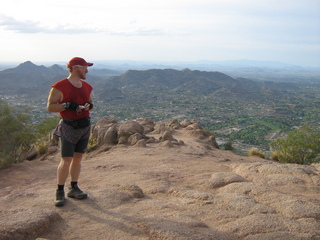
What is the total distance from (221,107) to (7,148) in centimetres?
7583

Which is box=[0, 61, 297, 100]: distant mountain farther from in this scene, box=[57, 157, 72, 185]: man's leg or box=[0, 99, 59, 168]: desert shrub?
box=[57, 157, 72, 185]: man's leg

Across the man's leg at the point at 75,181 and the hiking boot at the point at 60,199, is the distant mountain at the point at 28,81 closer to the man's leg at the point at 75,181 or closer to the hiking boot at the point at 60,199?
the man's leg at the point at 75,181

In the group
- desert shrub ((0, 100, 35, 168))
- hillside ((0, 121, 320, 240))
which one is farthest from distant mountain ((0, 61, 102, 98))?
hillside ((0, 121, 320, 240))

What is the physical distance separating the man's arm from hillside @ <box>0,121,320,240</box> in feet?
5.48

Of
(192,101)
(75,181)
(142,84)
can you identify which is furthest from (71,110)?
(142,84)

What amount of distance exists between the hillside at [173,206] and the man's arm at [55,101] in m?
1.67

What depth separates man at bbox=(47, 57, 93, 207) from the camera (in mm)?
5059

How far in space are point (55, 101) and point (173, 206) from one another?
280 cm

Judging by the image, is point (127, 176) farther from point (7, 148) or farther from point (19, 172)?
point (7, 148)

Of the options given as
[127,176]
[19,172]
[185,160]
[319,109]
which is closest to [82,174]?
[127,176]

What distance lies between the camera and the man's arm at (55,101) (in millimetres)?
4996

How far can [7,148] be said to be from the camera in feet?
37.1

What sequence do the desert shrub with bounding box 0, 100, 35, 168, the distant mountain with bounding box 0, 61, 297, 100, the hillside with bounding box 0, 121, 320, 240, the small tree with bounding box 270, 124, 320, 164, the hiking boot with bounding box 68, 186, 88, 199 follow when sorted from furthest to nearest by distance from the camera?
the distant mountain with bounding box 0, 61, 297, 100 < the small tree with bounding box 270, 124, 320, 164 < the desert shrub with bounding box 0, 100, 35, 168 < the hiking boot with bounding box 68, 186, 88, 199 < the hillside with bounding box 0, 121, 320, 240

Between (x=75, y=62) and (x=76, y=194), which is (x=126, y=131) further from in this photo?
(x=75, y=62)
